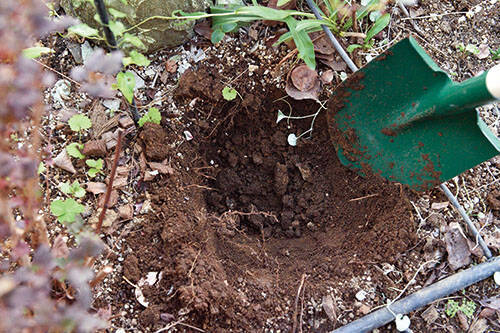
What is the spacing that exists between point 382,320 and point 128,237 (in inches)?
36.4

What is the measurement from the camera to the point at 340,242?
182 cm

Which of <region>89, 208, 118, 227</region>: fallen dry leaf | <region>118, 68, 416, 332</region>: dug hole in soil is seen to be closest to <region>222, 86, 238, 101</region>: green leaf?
<region>118, 68, 416, 332</region>: dug hole in soil

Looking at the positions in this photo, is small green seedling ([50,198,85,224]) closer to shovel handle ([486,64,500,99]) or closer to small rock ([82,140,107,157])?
small rock ([82,140,107,157])

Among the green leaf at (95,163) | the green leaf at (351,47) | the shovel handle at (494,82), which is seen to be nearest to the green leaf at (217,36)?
the green leaf at (351,47)

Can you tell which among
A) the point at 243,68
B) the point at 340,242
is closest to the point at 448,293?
the point at 340,242

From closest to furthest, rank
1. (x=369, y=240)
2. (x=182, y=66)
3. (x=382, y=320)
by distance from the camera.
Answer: (x=382, y=320) → (x=369, y=240) → (x=182, y=66)

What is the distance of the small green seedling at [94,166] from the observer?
1.71 meters

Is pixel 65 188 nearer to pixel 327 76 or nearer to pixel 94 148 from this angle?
pixel 94 148

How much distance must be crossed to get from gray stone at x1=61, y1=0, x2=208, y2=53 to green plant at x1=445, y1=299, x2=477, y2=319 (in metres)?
1.43

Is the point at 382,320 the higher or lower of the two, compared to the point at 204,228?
lower

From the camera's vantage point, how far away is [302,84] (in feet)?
6.15

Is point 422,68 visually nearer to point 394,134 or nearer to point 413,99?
point 413,99

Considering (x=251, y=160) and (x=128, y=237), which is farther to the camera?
(x=251, y=160)

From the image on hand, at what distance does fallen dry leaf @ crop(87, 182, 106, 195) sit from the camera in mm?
1695
